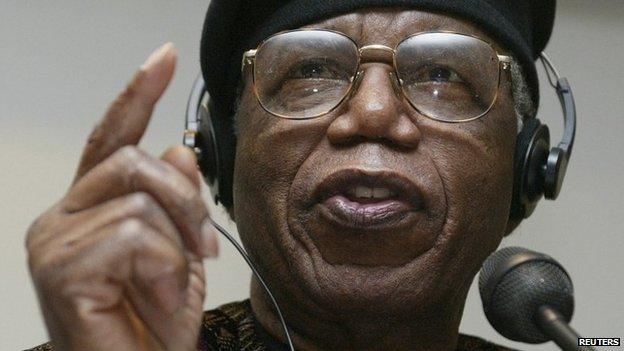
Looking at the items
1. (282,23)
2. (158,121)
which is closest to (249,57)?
(282,23)

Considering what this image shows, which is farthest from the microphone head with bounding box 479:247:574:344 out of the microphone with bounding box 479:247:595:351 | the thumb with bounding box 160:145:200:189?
the thumb with bounding box 160:145:200:189

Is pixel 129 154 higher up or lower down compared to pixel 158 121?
higher up

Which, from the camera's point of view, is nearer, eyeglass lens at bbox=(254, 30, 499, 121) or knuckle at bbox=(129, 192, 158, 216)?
knuckle at bbox=(129, 192, 158, 216)

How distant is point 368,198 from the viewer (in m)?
1.28

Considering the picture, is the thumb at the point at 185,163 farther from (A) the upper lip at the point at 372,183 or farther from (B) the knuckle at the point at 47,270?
(A) the upper lip at the point at 372,183

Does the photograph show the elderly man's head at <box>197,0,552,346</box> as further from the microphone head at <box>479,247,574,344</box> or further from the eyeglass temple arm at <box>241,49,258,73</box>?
the microphone head at <box>479,247,574,344</box>

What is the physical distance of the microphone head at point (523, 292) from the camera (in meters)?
1.15

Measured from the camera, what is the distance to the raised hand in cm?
88

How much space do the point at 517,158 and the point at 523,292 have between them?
33 centimetres

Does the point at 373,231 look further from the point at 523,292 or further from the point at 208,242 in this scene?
the point at 208,242

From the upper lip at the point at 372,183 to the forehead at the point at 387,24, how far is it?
0.21 metres

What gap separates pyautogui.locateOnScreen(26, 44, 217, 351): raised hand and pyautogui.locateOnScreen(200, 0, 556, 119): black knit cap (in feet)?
1.72

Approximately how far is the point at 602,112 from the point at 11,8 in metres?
1.41

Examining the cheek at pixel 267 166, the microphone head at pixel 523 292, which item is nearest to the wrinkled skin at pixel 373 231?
the cheek at pixel 267 166
